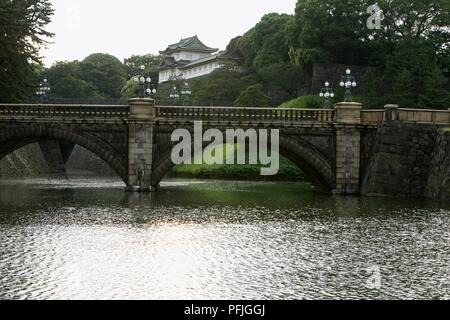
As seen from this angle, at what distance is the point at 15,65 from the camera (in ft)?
178

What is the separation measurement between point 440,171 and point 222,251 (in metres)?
23.0

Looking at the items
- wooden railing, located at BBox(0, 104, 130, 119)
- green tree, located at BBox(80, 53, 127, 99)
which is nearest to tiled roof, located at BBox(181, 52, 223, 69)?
green tree, located at BBox(80, 53, 127, 99)

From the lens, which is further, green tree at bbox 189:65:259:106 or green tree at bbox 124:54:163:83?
green tree at bbox 124:54:163:83

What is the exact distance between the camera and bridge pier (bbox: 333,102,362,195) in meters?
43.8

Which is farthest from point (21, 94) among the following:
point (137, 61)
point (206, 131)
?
point (137, 61)

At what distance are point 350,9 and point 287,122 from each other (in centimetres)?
3411

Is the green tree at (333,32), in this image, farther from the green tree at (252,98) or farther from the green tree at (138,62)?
the green tree at (138,62)

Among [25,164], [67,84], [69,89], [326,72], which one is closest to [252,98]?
[326,72]

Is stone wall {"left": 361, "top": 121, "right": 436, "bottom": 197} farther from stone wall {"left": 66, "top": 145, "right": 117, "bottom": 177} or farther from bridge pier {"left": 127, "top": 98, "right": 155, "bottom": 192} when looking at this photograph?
stone wall {"left": 66, "top": 145, "right": 117, "bottom": 177}

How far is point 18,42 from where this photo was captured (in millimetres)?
56125

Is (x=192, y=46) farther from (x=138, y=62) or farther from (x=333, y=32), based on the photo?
(x=333, y=32)

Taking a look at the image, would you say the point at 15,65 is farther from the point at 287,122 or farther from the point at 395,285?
the point at 395,285

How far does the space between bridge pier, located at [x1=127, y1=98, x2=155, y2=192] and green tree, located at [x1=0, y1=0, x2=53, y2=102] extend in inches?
562

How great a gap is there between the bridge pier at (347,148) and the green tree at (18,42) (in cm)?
2644
